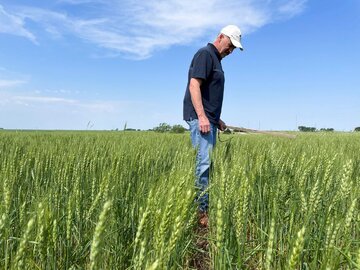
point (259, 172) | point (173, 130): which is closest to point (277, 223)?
point (259, 172)

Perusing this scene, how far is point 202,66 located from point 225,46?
34cm

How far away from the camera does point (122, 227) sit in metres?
1.58

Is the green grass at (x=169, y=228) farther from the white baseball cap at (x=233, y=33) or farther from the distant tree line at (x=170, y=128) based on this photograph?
the distant tree line at (x=170, y=128)

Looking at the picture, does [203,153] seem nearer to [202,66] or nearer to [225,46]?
[202,66]

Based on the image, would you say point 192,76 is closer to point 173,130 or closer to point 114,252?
point 114,252

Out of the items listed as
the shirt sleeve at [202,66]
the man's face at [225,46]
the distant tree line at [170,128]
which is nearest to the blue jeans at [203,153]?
the shirt sleeve at [202,66]

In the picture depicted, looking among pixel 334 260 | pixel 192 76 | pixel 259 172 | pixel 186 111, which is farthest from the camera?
pixel 186 111

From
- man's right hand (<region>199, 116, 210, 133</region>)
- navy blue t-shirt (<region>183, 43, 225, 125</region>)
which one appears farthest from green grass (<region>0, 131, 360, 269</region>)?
navy blue t-shirt (<region>183, 43, 225, 125</region>)

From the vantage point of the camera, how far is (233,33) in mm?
3105

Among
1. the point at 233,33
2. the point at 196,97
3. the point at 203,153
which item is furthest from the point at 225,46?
the point at 203,153

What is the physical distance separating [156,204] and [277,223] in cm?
63

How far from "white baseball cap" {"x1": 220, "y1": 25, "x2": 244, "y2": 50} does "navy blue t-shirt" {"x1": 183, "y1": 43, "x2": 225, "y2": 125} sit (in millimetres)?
177

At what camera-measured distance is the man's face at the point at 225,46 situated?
318cm

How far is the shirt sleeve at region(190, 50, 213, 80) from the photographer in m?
3.04
